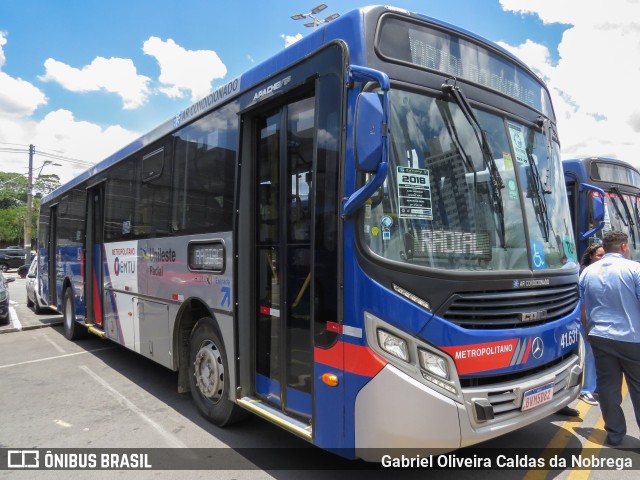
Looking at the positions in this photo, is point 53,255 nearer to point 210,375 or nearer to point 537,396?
point 210,375

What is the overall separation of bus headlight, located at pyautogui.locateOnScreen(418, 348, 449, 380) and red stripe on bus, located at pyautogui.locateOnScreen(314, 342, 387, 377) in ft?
0.77

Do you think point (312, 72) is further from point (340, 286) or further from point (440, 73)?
point (340, 286)

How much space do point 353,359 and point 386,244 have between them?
76 centimetres

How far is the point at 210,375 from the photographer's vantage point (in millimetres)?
4699

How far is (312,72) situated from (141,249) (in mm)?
3909

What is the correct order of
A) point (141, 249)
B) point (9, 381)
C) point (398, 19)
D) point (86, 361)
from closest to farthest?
point (398, 19) → point (141, 249) → point (9, 381) → point (86, 361)

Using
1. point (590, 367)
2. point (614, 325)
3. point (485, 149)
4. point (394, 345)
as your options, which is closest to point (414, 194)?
point (485, 149)

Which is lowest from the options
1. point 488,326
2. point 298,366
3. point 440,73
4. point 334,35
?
point 298,366

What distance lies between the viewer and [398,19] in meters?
3.21

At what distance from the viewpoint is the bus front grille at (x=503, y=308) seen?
2.92m

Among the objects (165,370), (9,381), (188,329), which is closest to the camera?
(188,329)

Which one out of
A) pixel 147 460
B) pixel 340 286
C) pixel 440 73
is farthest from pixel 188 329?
pixel 440 73

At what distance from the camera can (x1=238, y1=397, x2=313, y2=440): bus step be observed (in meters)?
3.30

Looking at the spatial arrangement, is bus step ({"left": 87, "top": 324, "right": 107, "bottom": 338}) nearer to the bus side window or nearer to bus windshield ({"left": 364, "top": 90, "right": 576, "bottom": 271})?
the bus side window
